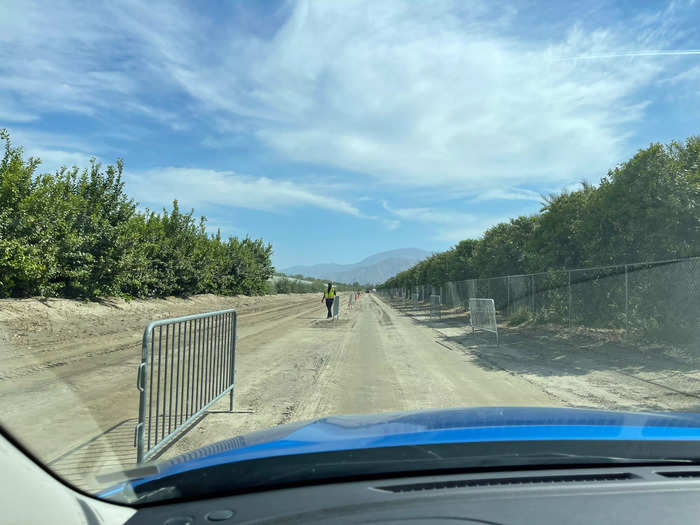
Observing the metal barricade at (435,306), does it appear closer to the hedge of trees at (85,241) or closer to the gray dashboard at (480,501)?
the hedge of trees at (85,241)

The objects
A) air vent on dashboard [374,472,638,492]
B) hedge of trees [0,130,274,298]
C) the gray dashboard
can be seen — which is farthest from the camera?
hedge of trees [0,130,274,298]

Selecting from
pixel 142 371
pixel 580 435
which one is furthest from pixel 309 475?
pixel 142 371

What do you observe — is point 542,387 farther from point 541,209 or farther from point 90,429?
point 541,209

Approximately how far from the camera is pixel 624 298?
472 inches

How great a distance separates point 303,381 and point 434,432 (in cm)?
651

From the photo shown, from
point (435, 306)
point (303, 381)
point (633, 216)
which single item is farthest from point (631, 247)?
point (435, 306)

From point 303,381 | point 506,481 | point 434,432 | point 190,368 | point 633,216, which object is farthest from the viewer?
point 633,216

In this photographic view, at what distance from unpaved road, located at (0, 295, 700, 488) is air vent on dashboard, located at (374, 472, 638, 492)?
135 centimetres

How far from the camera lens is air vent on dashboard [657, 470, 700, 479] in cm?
174

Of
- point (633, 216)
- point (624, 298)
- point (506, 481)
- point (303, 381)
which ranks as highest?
point (633, 216)

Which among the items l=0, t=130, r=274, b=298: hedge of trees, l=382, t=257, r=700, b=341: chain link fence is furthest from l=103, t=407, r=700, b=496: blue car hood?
l=0, t=130, r=274, b=298: hedge of trees

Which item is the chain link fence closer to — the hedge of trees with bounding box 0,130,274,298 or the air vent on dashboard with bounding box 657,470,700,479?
the air vent on dashboard with bounding box 657,470,700,479

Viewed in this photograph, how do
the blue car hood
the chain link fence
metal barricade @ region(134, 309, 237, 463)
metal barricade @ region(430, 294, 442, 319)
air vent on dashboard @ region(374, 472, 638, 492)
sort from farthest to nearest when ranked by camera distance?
metal barricade @ region(430, 294, 442, 319) < the chain link fence < metal barricade @ region(134, 309, 237, 463) < the blue car hood < air vent on dashboard @ region(374, 472, 638, 492)

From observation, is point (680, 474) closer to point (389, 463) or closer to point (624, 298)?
point (389, 463)
